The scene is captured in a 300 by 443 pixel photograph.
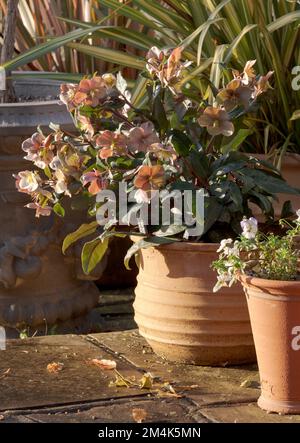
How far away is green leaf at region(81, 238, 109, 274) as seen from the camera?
3.14 metres

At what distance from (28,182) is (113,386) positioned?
64cm

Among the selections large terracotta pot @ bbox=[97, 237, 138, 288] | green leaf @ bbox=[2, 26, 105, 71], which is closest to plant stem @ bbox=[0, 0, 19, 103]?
green leaf @ bbox=[2, 26, 105, 71]

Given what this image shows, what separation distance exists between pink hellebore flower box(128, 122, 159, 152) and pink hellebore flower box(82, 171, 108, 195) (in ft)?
0.40

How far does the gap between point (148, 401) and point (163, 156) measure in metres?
0.65

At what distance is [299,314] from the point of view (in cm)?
263

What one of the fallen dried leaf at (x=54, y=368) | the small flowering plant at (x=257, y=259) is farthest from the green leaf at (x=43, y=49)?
the small flowering plant at (x=257, y=259)

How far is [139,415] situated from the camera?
265 centimetres

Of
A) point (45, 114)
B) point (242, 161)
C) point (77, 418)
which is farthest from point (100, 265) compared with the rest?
point (77, 418)

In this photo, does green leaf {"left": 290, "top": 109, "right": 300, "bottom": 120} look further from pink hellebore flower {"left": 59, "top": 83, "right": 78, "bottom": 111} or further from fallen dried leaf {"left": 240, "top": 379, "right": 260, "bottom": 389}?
fallen dried leaf {"left": 240, "top": 379, "right": 260, "bottom": 389}

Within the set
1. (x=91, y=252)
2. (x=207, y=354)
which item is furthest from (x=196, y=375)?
(x=91, y=252)

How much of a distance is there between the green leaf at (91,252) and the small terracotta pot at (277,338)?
588 mm

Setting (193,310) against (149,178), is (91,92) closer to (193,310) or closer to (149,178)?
(149,178)
